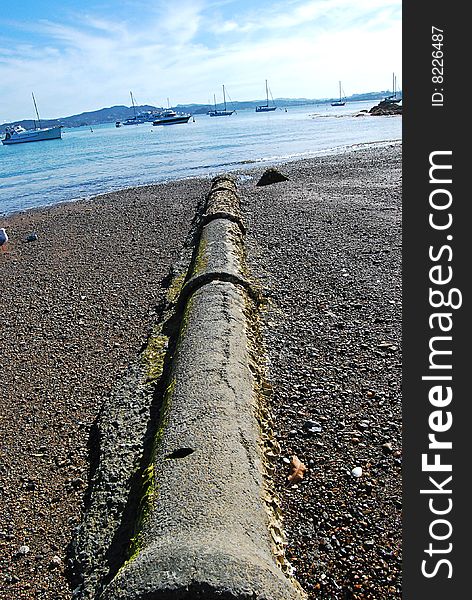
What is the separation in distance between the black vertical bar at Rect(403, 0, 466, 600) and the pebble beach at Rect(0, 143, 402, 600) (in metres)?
0.50

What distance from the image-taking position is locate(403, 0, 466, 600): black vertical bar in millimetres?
2359

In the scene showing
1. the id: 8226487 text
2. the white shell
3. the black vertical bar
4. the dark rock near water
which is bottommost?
the dark rock near water

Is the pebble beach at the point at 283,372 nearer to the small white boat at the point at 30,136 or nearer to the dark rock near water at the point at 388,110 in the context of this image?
the dark rock near water at the point at 388,110

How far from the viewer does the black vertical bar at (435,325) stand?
7.74ft

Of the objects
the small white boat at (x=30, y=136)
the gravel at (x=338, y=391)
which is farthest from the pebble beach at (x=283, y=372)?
the small white boat at (x=30, y=136)

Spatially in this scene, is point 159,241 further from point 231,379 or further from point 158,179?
point 158,179

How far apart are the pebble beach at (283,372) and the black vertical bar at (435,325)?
500 millimetres

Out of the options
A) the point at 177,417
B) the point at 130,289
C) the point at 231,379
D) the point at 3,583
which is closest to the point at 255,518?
the point at 177,417

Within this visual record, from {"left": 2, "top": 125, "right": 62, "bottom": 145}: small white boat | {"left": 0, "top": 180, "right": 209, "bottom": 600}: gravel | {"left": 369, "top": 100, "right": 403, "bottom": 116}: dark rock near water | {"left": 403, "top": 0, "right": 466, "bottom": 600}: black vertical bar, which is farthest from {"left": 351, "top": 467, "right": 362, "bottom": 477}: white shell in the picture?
{"left": 2, "top": 125, "right": 62, "bottom": 145}: small white boat

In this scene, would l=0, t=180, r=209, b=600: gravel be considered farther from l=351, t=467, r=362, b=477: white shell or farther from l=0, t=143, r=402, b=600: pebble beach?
l=351, t=467, r=362, b=477: white shell

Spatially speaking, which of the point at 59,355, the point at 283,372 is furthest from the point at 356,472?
the point at 59,355

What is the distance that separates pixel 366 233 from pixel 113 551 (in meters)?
7.28

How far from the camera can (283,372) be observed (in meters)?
4.81

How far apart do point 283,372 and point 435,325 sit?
2249mm
